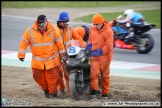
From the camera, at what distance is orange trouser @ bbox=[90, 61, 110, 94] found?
9977 millimetres

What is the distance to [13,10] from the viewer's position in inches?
1064

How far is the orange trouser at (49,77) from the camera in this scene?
10.1 meters

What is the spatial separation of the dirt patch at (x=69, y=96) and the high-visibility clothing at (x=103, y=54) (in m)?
0.47

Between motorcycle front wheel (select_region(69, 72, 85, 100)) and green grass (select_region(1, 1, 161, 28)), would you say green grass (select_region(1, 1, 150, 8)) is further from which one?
motorcycle front wheel (select_region(69, 72, 85, 100))

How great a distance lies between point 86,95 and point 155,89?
5.85ft

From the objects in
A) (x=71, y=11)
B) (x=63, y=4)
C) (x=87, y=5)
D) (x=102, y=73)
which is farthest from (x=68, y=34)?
(x=87, y=5)

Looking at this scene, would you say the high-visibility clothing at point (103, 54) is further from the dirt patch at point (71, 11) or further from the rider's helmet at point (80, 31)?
the dirt patch at point (71, 11)

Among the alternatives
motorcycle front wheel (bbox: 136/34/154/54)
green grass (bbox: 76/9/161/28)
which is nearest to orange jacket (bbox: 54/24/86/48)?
motorcycle front wheel (bbox: 136/34/154/54)

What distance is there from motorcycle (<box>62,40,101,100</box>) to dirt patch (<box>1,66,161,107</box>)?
0.22m

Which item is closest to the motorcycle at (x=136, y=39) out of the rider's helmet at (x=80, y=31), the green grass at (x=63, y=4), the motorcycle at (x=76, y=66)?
the rider's helmet at (x=80, y=31)

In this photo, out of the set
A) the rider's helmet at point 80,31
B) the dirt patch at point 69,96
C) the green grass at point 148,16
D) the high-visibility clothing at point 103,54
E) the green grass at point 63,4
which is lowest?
the dirt patch at point 69,96

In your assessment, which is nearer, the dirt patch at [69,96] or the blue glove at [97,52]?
the dirt patch at [69,96]

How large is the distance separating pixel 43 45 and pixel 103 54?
130 centimetres

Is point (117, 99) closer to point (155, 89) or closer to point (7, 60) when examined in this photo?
point (155, 89)
